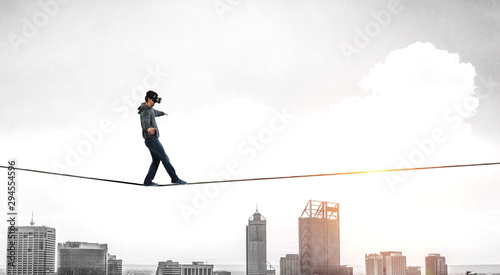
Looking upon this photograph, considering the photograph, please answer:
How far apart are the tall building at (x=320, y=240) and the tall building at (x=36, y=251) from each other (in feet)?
87.8

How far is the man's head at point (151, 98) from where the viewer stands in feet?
19.1

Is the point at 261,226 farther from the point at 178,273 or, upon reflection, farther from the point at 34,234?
the point at 34,234

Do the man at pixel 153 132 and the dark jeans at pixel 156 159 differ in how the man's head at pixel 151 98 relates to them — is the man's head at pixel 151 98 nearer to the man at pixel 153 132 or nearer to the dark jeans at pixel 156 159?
the man at pixel 153 132

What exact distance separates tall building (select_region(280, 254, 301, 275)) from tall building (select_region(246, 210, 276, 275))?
1.07 meters

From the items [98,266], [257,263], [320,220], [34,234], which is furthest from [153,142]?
[320,220]

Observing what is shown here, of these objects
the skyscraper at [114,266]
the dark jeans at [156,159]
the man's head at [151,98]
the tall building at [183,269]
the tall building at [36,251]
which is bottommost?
the tall building at [183,269]

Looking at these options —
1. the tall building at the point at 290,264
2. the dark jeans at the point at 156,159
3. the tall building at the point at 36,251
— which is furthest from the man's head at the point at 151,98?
the tall building at the point at 290,264

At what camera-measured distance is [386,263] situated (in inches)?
2002

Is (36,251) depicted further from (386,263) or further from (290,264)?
(386,263)

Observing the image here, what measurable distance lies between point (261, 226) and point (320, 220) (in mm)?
5727

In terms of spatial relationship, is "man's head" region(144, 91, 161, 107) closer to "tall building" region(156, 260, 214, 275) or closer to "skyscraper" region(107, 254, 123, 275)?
"skyscraper" region(107, 254, 123, 275)

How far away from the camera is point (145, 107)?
5.84m

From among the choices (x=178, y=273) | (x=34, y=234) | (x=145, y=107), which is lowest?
(x=178, y=273)

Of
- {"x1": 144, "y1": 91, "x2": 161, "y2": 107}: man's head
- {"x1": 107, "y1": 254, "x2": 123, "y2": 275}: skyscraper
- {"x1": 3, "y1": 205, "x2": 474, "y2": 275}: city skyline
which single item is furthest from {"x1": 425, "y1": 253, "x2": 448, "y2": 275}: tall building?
{"x1": 144, "y1": 91, "x2": 161, "y2": 107}: man's head
